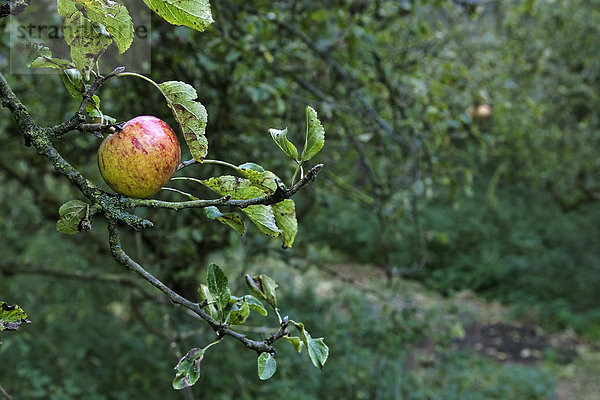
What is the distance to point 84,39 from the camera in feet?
1.68

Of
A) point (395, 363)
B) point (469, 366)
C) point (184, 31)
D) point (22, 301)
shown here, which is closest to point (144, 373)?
point (22, 301)

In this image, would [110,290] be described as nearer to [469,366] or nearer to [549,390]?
[469,366]

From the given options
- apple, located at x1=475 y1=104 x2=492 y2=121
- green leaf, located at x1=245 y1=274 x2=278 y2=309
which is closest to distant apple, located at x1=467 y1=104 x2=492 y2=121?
apple, located at x1=475 y1=104 x2=492 y2=121

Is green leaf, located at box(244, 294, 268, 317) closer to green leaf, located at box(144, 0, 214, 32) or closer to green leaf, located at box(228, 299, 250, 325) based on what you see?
green leaf, located at box(228, 299, 250, 325)

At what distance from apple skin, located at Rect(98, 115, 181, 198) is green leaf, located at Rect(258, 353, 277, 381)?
0.21 m

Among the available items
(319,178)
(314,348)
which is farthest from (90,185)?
(319,178)

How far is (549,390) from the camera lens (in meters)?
4.32

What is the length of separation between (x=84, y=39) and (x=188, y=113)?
0.37 feet

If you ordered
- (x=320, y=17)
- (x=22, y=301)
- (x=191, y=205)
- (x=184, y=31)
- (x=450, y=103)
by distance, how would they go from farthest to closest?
(x=22, y=301) < (x=450, y=103) < (x=320, y=17) < (x=184, y=31) < (x=191, y=205)

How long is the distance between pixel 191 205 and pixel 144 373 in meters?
2.81

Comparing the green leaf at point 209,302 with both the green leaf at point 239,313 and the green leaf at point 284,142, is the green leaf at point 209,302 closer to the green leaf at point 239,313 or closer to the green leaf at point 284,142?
the green leaf at point 239,313

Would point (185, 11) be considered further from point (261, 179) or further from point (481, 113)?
point (481, 113)

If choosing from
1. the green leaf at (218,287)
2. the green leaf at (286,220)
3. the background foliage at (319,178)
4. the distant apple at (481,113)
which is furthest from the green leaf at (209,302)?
the distant apple at (481,113)

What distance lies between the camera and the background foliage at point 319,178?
1968mm
